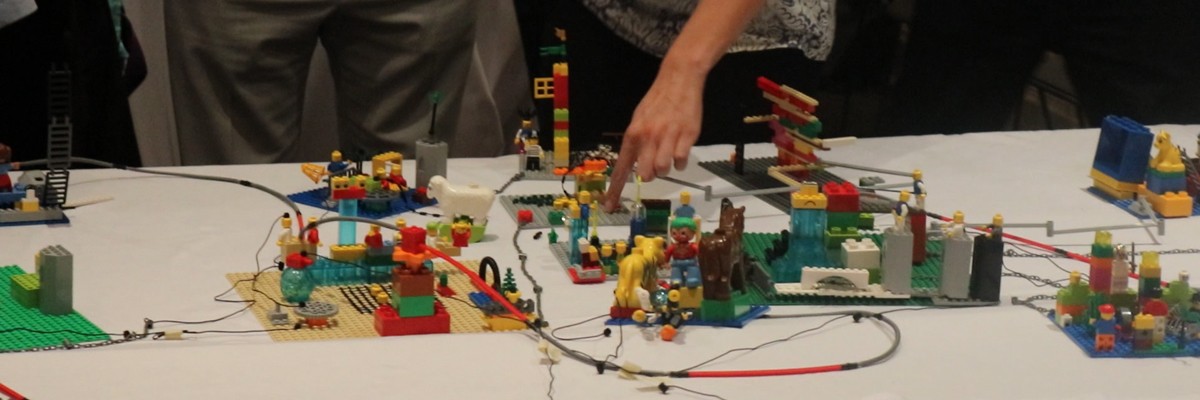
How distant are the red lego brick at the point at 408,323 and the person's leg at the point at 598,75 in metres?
1.01

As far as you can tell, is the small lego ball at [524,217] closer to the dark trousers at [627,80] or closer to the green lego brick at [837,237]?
the green lego brick at [837,237]

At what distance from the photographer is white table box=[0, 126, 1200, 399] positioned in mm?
1409

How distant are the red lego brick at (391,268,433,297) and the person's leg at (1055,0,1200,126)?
2.16 metres

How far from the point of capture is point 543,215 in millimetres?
2014

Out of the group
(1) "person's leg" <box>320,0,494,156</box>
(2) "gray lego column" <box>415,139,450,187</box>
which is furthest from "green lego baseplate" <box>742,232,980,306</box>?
(1) "person's leg" <box>320,0,494,156</box>

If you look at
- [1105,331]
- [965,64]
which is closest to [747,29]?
[1105,331]

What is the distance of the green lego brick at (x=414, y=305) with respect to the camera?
153 centimetres

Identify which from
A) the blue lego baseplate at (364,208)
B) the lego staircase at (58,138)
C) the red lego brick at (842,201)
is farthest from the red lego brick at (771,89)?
the lego staircase at (58,138)

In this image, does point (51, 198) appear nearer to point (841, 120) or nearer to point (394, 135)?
point (394, 135)

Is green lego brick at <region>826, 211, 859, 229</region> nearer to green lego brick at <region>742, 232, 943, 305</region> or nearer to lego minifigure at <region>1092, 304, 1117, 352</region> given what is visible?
green lego brick at <region>742, 232, 943, 305</region>

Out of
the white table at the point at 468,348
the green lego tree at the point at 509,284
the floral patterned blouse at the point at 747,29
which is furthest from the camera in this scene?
the floral patterned blouse at the point at 747,29

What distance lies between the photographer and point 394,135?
3.07m

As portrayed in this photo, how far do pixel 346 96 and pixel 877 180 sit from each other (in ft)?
4.10

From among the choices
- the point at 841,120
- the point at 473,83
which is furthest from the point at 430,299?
the point at 841,120
